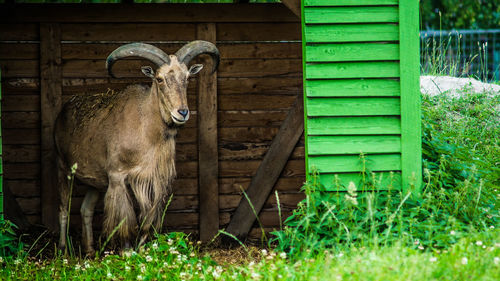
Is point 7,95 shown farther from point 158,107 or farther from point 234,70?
point 234,70

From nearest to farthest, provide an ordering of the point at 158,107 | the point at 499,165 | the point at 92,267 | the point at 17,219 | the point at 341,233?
the point at 341,233, the point at 92,267, the point at 158,107, the point at 17,219, the point at 499,165

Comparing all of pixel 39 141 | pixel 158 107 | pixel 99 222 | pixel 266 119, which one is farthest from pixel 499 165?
pixel 39 141

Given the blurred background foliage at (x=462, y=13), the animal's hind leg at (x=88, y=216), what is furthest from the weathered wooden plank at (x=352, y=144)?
the blurred background foliage at (x=462, y=13)

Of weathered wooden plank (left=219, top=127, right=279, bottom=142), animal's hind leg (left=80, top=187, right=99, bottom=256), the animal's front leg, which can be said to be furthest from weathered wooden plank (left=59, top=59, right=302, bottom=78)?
the animal's front leg

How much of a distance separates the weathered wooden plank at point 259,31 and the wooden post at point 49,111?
6.34 feet

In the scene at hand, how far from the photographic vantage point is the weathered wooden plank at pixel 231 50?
7.38m

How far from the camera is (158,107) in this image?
651 cm

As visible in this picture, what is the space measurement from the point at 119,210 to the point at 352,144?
7.96 ft

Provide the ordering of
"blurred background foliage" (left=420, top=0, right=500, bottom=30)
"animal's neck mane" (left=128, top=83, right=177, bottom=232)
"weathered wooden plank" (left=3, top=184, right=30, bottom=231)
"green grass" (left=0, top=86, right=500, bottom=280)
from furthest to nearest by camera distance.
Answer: "blurred background foliage" (left=420, top=0, right=500, bottom=30), "weathered wooden plank" (left=3, top=184, right=30, bottom=231), "animal's neck mane" (left=128, top=83, right=177, bottom=232), "green grass" (left=0, top=86, right=500, bottom=280)

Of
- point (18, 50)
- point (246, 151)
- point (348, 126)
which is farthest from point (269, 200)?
point (18, 50)

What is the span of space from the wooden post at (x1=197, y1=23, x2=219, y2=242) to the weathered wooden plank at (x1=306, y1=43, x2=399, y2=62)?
196 cm

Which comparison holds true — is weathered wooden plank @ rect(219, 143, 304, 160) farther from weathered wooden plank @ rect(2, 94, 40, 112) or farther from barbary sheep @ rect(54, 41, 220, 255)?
weathered wooden plank @ rect(2, 94, 40, 112)

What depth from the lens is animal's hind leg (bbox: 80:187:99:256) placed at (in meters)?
6.91

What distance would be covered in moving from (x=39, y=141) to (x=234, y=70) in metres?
2.44
